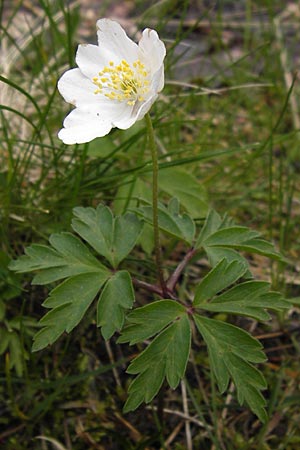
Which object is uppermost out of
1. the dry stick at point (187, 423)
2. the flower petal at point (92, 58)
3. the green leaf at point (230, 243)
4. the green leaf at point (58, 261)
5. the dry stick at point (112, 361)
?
the flower petal at point (92, 58)

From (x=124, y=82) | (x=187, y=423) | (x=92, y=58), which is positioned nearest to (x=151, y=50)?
(x=124, y=82)

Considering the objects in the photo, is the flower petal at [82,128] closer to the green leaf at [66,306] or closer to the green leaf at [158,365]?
the green leaf at [66,306]

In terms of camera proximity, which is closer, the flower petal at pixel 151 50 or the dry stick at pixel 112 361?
the flower petal at pixel 151 50

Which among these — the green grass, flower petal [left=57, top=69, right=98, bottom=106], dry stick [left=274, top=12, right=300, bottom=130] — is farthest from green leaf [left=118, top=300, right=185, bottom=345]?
dry stick [left=274, top=12, right=300, bottom=130]

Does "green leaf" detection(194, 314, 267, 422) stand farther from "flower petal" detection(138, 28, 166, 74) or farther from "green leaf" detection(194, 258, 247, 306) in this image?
"flower petal" detection(138, 28, 166, 74)

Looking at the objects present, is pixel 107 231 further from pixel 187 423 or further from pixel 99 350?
pixel 187 423

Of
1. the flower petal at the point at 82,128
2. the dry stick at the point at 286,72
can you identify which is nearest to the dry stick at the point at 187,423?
the flower petal at the point at 82,128

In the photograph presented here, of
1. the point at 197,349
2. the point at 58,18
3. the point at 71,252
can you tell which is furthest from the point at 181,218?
the point at 58,18
